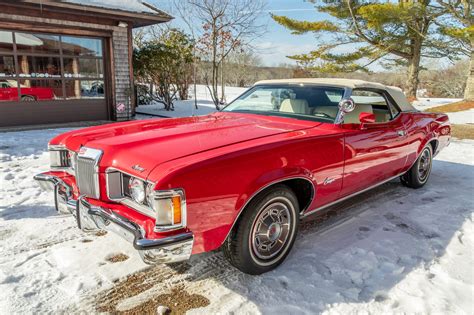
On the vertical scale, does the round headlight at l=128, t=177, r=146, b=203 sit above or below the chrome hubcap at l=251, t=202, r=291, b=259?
above

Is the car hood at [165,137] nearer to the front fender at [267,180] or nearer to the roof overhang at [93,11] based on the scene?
the front fender at [267,180]

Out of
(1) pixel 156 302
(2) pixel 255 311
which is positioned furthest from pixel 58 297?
(2) pixel 255 311

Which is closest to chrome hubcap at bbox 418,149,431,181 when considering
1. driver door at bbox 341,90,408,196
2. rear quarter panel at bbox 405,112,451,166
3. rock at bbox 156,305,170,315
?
rear quarter panel at bbox 405,112,451,166

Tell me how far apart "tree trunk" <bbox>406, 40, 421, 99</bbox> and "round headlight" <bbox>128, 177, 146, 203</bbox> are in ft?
70.3

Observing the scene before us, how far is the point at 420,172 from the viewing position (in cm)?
498

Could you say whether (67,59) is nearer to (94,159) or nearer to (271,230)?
(94,159)

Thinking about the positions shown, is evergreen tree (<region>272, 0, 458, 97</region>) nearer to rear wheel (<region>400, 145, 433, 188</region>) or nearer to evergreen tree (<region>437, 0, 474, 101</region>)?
evergreen tree (<region>437, 0, 474, 101</region>)

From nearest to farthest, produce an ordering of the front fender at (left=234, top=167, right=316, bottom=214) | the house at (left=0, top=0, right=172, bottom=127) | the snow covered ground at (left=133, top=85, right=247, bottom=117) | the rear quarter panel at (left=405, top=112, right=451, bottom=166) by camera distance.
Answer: the front fender at (left=234, top=167, right=316, bottom=214)
the rear quarter panel at (left=405, top=112, right=451, bottom=166)
the house at (left=0, top=0, right=172, bottom=127)
the snow covered ground at (left=133, top=85, right=247, bottom=117)

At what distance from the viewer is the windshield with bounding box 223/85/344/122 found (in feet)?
11.8

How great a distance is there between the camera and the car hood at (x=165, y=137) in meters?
2.40

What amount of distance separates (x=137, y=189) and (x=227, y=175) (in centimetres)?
64

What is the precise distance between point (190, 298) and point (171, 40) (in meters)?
13.2

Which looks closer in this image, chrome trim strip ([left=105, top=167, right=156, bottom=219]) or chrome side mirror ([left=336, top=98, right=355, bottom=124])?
chrome trim strip ([left=105, top=167, right=156, bottom=219])

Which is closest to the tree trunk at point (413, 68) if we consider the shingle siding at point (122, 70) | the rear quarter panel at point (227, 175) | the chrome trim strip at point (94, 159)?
the shingle siding at point (122, 70)
